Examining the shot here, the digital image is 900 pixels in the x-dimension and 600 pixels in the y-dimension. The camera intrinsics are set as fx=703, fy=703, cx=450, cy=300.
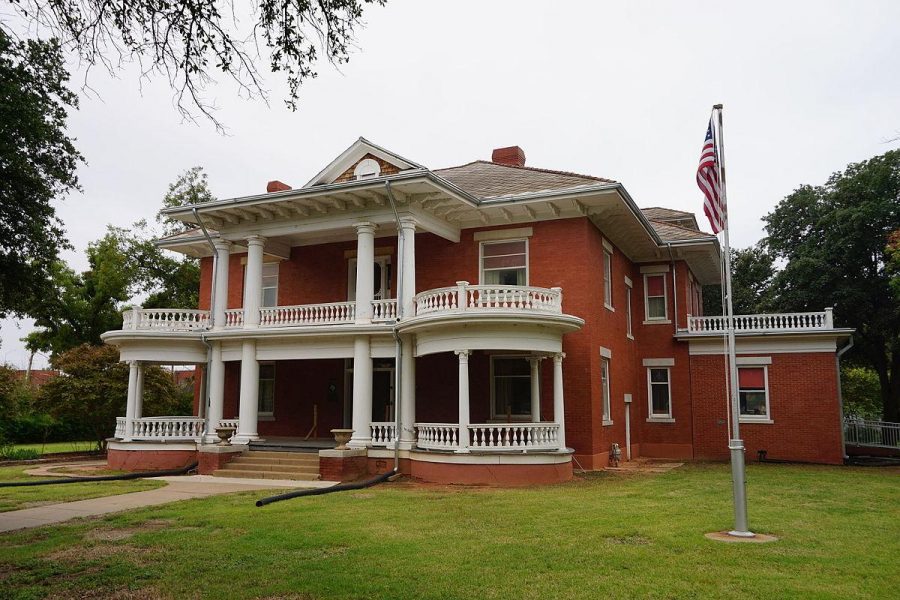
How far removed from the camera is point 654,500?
40.5 feet

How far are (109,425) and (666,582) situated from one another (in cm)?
2489

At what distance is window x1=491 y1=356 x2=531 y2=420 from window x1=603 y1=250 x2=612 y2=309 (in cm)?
320

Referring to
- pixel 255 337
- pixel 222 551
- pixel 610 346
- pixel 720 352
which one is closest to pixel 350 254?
pixel 255 337

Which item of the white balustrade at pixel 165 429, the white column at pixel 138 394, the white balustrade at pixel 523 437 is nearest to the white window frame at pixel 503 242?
the white balustrade at pixel 523 437

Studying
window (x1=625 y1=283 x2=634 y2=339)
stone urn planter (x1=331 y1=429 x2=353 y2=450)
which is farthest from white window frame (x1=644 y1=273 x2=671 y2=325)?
stone urn planter (x1=331 y1=429 x2=353 y2=450)

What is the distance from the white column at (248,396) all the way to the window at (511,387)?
6488 millimetres

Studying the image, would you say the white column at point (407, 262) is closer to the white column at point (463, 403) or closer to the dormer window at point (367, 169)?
the white column at point (463, 403)

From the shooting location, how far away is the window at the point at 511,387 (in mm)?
19156

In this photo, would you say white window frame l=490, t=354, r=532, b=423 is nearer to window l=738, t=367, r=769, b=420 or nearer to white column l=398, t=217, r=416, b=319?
white column l=398, t=217, r=416, b=319

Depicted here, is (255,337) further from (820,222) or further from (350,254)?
(820,222)

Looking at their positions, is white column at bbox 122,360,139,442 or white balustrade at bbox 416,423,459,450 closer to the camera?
white balustrade at bbox 416,423,459,450

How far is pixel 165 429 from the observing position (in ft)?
65.8

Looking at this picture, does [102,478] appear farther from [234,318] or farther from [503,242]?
[503,242]

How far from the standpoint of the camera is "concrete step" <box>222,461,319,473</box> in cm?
1719
